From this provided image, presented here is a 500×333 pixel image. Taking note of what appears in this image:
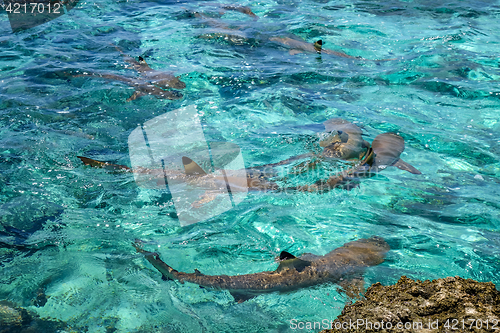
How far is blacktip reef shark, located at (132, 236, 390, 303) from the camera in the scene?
10.8 ft

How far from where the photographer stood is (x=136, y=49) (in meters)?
9.25

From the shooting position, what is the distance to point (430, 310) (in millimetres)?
2078

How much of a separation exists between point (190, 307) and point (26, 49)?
8.39 m

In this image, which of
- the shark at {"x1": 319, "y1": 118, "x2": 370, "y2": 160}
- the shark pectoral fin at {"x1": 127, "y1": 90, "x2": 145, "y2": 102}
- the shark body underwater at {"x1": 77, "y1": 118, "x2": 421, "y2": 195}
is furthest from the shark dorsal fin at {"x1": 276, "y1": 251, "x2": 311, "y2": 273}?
the shark pectoral fin at {"x1": 127, "y1": 90, "x2": 145, "y2": 102}

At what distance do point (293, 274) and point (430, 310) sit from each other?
4.54 ft

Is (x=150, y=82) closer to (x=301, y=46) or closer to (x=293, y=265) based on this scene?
(x=301, y=46)

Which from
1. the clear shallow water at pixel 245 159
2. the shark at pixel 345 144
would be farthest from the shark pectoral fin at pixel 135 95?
the shark at pixel 345 144

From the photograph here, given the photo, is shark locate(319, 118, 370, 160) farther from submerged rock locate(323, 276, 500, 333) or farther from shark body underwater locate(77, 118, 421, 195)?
submerged rock locate(323, 276, 500, 333)

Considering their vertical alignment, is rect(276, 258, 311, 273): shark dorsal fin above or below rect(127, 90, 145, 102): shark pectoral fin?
below

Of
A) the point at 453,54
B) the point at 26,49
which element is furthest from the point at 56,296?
the point at 453,54

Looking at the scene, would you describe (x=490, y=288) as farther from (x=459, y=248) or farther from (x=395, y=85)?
(x=395, y=85)

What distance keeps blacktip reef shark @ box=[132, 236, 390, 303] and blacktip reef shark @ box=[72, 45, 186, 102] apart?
4094mm

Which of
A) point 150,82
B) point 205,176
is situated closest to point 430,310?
point 205,176

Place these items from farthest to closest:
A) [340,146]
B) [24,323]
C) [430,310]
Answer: [340,146] < [24,323] < [430,310]
